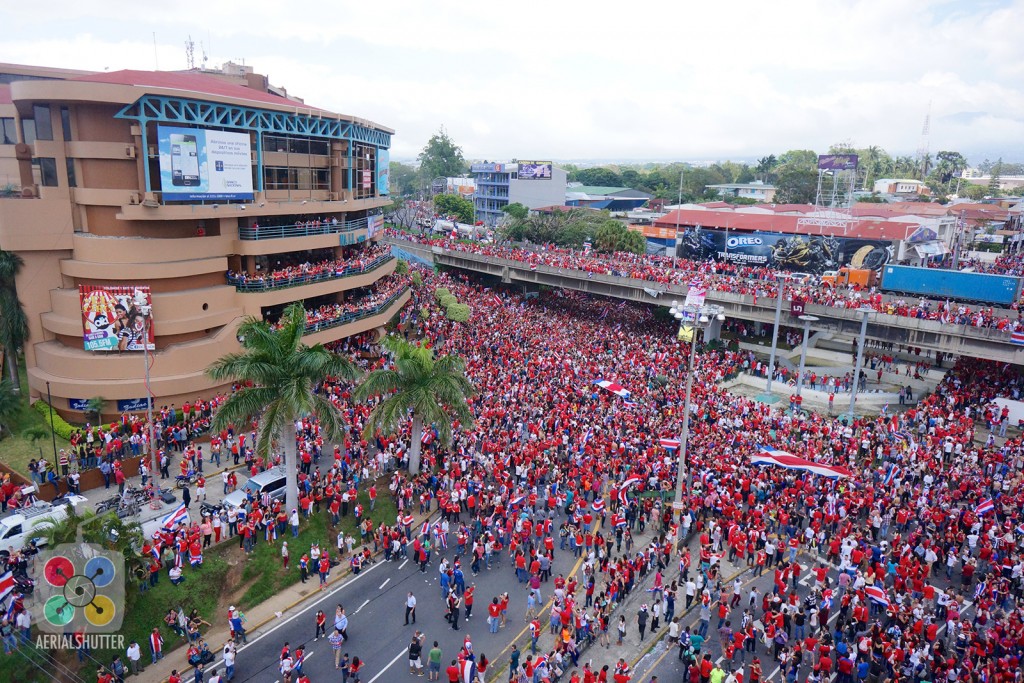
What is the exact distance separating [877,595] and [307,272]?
29.6 metres

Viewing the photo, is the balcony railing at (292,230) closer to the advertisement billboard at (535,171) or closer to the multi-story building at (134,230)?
the multi-story building at (134,230)

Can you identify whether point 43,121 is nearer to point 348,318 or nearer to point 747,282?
point 348,318

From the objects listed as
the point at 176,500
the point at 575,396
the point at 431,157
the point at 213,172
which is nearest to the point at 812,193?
the point at 431,157

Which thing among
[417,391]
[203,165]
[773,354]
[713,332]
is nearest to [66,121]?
[203,165]

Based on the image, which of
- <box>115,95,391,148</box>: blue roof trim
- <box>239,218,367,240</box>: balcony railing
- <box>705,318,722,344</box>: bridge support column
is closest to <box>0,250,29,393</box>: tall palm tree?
<box>115,95,391,148</box>: blue roof trim

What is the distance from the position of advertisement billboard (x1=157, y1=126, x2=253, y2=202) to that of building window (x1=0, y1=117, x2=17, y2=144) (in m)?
16.4

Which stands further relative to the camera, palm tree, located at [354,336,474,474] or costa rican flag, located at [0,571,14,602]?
palm tree, located at [354,336,474,474]

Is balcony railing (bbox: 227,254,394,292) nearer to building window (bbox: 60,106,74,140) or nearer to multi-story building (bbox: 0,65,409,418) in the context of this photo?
multi-story building (bbox: 0,65,409,418)

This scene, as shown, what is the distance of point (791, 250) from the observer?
189 feet

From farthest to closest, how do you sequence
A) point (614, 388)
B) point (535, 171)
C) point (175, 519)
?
point (535, 171)
point (614, 388)
point (175, 519)

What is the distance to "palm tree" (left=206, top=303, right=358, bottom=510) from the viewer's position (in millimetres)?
20781

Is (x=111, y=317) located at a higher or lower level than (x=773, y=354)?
higher

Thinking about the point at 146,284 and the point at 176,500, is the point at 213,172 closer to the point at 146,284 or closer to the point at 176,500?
the point at 146,284

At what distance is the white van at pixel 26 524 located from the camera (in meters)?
18.5
